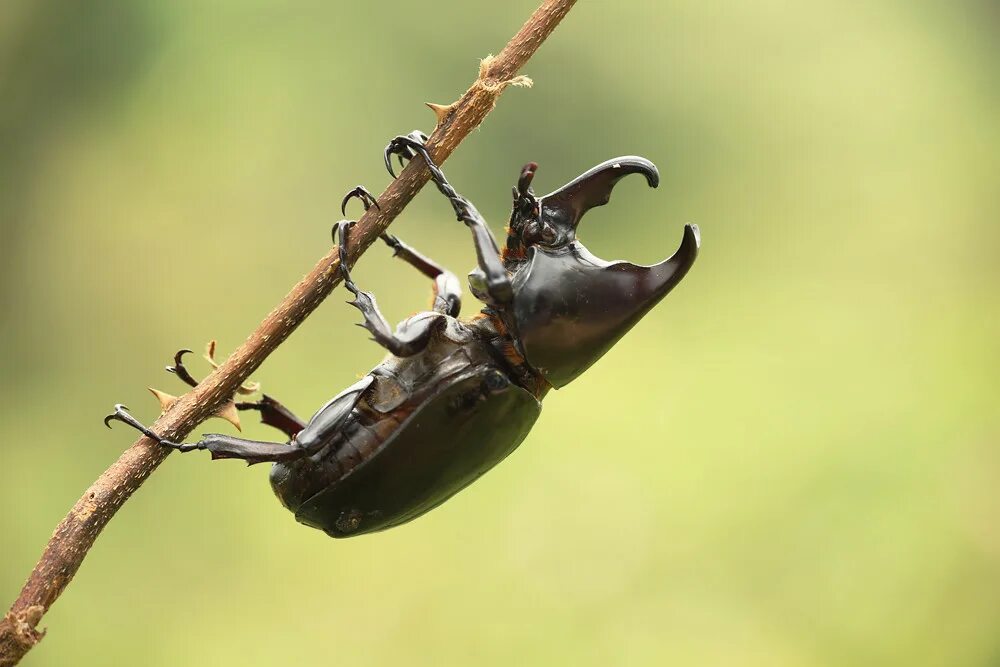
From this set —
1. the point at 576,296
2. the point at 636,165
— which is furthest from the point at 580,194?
the point at 576,296

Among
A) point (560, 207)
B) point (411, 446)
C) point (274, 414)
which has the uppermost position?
point (560, 207)

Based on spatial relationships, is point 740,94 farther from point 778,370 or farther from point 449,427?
point 449,427

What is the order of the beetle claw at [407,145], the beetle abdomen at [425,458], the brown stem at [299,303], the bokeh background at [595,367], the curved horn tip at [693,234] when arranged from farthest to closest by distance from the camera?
the bokeh background at [595,367]
the curved horn tip at [693,234]
the beetle abdomen at [425,458]
the beetle claw at [407,145]
the brown stem at [299,303]

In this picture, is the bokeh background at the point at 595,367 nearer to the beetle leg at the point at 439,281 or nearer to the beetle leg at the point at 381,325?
the beetle leg at the point at 439,281

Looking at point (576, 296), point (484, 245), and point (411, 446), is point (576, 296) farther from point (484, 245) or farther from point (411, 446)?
point (411, 446)

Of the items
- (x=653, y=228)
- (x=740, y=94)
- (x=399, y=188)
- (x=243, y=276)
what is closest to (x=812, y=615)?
(x=653, y=228)

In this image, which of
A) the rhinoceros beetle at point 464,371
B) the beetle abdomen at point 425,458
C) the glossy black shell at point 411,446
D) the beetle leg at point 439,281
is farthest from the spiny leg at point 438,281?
the beetle abdomen at point 425,458
